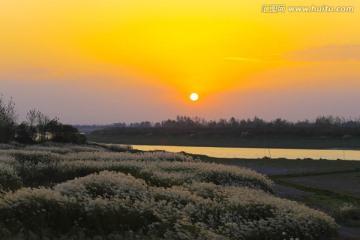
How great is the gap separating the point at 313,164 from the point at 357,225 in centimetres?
3571

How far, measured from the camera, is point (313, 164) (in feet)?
168

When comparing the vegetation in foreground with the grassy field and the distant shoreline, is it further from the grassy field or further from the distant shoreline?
the distant shoreline

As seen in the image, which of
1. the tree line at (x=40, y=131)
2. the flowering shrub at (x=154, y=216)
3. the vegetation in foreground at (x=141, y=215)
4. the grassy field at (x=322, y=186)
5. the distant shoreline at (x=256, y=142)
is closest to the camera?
the vegetation in foreground at (x=141, y=215)

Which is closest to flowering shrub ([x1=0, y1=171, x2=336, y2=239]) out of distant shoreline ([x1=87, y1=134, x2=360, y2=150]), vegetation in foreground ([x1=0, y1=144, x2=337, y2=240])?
vegetation in foreground ([x1=0, y1=144, x2=337, y2=240])

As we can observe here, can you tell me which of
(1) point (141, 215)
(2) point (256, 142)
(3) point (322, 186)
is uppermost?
(2) point (256, 142)

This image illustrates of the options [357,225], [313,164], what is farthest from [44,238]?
[313,164]

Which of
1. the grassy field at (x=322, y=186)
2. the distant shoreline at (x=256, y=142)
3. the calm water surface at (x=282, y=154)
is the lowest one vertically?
the grassy field at (x=322, y=186)

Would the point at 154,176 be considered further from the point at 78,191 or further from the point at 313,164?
the point at 313,164

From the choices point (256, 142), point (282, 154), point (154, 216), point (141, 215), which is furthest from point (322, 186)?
point (256, 142)

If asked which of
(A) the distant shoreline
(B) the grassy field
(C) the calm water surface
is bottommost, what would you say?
(B) the grassy field

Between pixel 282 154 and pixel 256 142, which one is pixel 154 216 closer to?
pixel 282 154

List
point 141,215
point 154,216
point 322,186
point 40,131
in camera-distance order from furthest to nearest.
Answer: point 40,131
point 322,186
point 154,216
point 141,215

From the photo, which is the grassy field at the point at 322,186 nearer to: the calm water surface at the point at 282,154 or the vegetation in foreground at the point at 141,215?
the vegetation in foreground at the point at 141,215


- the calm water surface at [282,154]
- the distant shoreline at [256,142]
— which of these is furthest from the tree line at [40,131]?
the distant shoreline at [256,142]
